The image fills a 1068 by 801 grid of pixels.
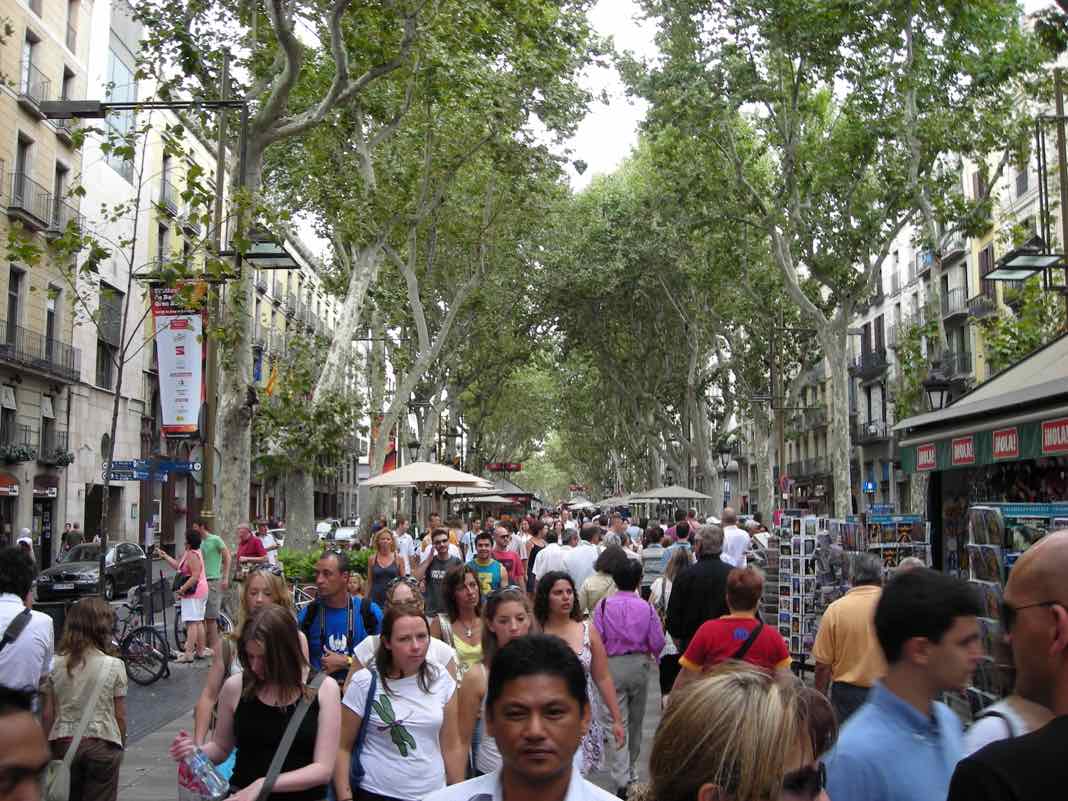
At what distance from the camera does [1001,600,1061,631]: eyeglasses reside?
2373 millimetres

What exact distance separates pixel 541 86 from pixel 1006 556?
1552cm

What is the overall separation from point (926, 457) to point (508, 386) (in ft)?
134

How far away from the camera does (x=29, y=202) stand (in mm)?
29828

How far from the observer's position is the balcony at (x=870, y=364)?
2003 inches

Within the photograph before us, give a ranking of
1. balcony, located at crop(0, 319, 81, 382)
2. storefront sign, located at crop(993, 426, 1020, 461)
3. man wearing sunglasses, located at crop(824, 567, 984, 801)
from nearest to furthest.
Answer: man wearing sunglasses, located at crop(824, 567, 984, 801) → storefront sign, located at crop(993, 426, 1020, 461) → balcony, located at crop(0, 319, 81, 382)

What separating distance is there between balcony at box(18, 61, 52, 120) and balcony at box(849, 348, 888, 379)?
34742 millimetres

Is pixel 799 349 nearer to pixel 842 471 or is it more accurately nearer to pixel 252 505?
pixel 842 471

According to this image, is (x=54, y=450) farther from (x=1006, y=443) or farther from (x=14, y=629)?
(x=14, y=629)

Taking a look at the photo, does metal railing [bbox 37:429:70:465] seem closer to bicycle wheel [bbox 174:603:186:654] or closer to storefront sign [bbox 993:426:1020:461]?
bicycle wheel [bbox 174:603:186:654]

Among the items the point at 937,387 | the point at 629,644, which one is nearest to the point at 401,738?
the point at 629,644

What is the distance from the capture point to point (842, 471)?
73.6ft

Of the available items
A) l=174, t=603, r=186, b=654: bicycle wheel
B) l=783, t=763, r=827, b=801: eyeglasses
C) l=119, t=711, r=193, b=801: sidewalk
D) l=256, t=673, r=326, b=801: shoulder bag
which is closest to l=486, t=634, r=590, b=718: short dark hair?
l=783, t=763, r=827, b=801: eyeglasses

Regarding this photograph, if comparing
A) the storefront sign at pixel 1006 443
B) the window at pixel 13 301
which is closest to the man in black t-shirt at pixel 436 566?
the storefront sign at pixel 1006 443

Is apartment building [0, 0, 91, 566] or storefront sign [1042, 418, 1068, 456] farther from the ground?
apartment building [0, 0, 91, 566]
